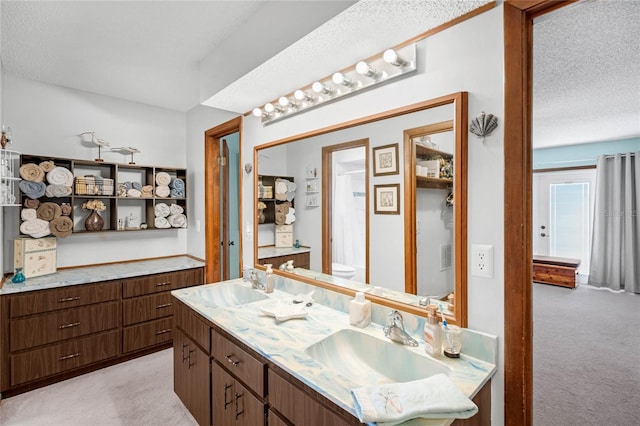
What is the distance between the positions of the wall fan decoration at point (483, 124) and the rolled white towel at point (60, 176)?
3.28 metres

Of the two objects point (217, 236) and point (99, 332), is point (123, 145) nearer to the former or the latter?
point (217, 236)

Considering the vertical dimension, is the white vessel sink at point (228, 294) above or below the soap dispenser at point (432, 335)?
below

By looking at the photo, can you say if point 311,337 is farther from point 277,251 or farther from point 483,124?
point 483,124

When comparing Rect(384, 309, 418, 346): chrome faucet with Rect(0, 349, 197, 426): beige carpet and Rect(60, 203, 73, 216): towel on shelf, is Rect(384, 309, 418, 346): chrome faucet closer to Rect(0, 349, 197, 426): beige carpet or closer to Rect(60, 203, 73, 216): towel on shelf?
Rect(0, 349, 197, 426): beige carpet

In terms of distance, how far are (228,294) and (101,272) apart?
1.45m

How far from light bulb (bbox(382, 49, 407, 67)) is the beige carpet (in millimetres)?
2493

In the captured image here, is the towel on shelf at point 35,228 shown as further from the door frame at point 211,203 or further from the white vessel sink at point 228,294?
the white vessel sink at point 228,294

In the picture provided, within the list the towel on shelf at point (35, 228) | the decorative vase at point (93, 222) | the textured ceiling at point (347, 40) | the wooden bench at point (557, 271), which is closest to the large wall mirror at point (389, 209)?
the textured ceiling at point (347, 40)

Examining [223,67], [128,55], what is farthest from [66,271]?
[223,67]

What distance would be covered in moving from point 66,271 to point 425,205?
328 centimetres

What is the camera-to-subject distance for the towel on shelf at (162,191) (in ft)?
10.8

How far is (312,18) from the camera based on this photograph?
4.64 ft

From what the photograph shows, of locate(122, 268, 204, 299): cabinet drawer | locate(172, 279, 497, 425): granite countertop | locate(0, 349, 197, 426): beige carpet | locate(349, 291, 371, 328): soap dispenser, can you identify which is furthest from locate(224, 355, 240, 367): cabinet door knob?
locate(122, 268, 204, 299): cabinet drawer

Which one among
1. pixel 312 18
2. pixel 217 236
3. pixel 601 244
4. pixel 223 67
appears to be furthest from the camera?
pixel 601 244
